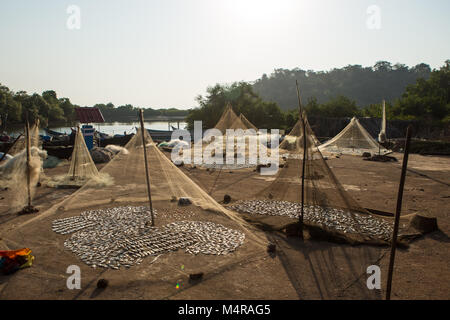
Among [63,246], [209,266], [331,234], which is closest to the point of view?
[209,266]

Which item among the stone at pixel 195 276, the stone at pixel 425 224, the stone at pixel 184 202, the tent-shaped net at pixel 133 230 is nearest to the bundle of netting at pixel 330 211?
the stone at pixel 425 224

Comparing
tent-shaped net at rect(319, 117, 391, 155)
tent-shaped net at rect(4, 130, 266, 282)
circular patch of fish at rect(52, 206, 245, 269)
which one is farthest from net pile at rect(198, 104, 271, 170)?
circular patch of fish at rect(52, 206, 245, 269)

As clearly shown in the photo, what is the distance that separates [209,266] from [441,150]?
19.5m

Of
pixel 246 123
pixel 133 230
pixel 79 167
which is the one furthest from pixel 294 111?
pixel 133 230

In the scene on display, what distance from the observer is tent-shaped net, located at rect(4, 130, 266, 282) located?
523cm

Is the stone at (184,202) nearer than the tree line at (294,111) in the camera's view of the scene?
Yes

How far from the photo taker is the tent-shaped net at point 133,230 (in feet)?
17.1

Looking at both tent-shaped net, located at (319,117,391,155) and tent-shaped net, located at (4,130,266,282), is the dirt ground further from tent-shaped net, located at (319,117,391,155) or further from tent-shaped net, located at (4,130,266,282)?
tent-shaped net, located at (319,117,391,155)

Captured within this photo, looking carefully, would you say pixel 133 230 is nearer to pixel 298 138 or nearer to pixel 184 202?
pixel 184 202

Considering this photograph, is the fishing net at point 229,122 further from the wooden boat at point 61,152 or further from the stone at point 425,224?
the stone at point 425,224

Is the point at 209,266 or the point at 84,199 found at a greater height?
the point at 84,199
